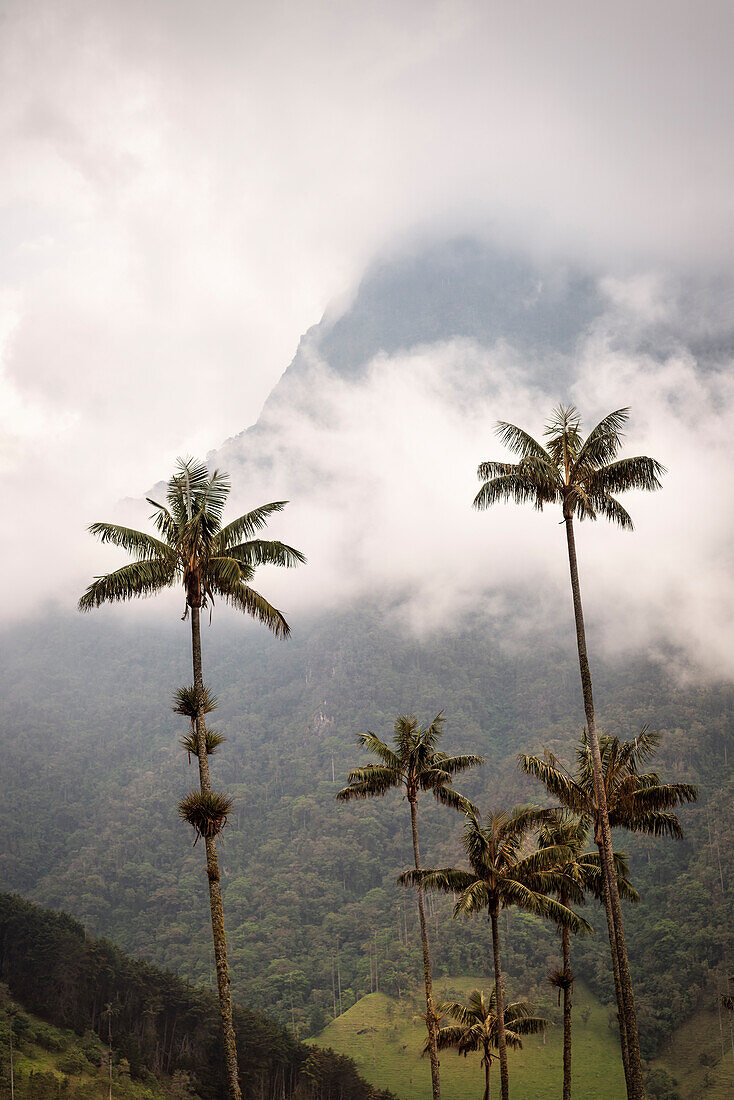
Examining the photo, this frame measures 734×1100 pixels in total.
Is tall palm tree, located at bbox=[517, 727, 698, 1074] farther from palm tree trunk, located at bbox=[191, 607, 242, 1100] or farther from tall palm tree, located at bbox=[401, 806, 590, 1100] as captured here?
palm tree trunk, located at bbox=[191, 607, 242, 1100]

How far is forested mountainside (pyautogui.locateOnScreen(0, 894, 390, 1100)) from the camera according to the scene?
86688 mm

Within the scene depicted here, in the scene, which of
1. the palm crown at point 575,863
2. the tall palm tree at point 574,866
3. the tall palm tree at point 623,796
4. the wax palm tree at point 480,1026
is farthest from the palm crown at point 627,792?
the wax palm tree at point 480,1026

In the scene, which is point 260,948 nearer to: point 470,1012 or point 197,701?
point 470,1012

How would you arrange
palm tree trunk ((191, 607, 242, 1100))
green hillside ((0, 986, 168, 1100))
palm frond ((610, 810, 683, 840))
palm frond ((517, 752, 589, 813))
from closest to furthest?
palm tree trunk ((191, 607, 242, 1100))
palm frond ((517, 752, 589, 813))
palm frond ((610, 810, 683, 840))
green hillside ((0, 986, 168, 1100))

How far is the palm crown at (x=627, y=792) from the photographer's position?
2225 centimetres

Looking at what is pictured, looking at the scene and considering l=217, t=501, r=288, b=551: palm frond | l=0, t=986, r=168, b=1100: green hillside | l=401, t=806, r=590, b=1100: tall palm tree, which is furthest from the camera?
l=0, t=986, r=168, b=1100: green hillside

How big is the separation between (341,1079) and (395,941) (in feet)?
242

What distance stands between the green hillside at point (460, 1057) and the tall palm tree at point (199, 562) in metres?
101

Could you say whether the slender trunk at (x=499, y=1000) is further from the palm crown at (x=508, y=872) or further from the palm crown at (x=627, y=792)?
the palm crown at (x=627, y=792)

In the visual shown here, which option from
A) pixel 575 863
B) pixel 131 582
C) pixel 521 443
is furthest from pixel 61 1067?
pixel 521 443

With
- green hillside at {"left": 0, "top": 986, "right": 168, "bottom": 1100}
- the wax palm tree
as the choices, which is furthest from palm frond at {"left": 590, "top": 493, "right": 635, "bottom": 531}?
green hillside at {"left": 0, "top": 986, "right": 168, "bottom": 1100}

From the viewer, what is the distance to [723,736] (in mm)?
199750

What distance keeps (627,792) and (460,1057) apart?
102m

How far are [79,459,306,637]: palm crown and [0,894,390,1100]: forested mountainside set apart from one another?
81.6 meters
